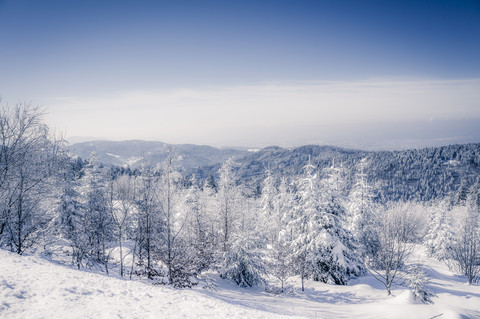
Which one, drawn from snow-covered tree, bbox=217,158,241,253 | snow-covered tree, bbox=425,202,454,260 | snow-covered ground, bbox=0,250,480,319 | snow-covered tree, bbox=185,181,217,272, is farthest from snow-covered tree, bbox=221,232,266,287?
snow-covered tree, bbox=425,202,454,260

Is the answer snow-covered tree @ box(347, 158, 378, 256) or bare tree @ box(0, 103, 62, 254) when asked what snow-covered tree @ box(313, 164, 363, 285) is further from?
bare tree @ box(0, 103, 62, 254)

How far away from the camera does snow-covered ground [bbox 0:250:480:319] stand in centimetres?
701

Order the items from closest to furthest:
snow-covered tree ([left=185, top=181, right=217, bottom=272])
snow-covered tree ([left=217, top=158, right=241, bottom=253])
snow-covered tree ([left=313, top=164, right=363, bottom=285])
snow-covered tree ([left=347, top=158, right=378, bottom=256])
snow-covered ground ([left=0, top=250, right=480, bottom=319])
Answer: snow-covered ground ([left=0, top=250, right=480, bottom=319]) < snow-covered tree ([left=185, top=181, right=217, bottom=272]) < snow-covered tree ([left=313, top=164, right=363, bottom=285]) < snow-covered tree ([left=217, top=158, right=241, bottom=253]) < snow-covered tree ([left=347, top=158, right=378, bottom=256])

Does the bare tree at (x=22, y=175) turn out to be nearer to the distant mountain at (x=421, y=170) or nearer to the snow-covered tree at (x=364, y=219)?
the snow-covered tree at (x=364, y=219)

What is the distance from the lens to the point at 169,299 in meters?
9.47

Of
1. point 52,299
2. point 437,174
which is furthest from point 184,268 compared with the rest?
point 437,174

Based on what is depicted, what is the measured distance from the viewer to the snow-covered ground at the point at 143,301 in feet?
23.0

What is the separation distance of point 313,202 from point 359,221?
9257 mm

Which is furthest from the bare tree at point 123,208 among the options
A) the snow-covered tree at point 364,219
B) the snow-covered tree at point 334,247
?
the snow-covered tree at point 364,219

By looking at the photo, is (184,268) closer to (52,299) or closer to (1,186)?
(52,299)

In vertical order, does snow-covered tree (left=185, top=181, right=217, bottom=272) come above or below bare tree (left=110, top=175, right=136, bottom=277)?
below

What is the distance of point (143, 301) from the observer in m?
8.73

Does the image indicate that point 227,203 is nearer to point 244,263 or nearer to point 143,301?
point 244,263

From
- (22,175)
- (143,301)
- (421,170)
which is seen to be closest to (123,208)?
(22,175)
